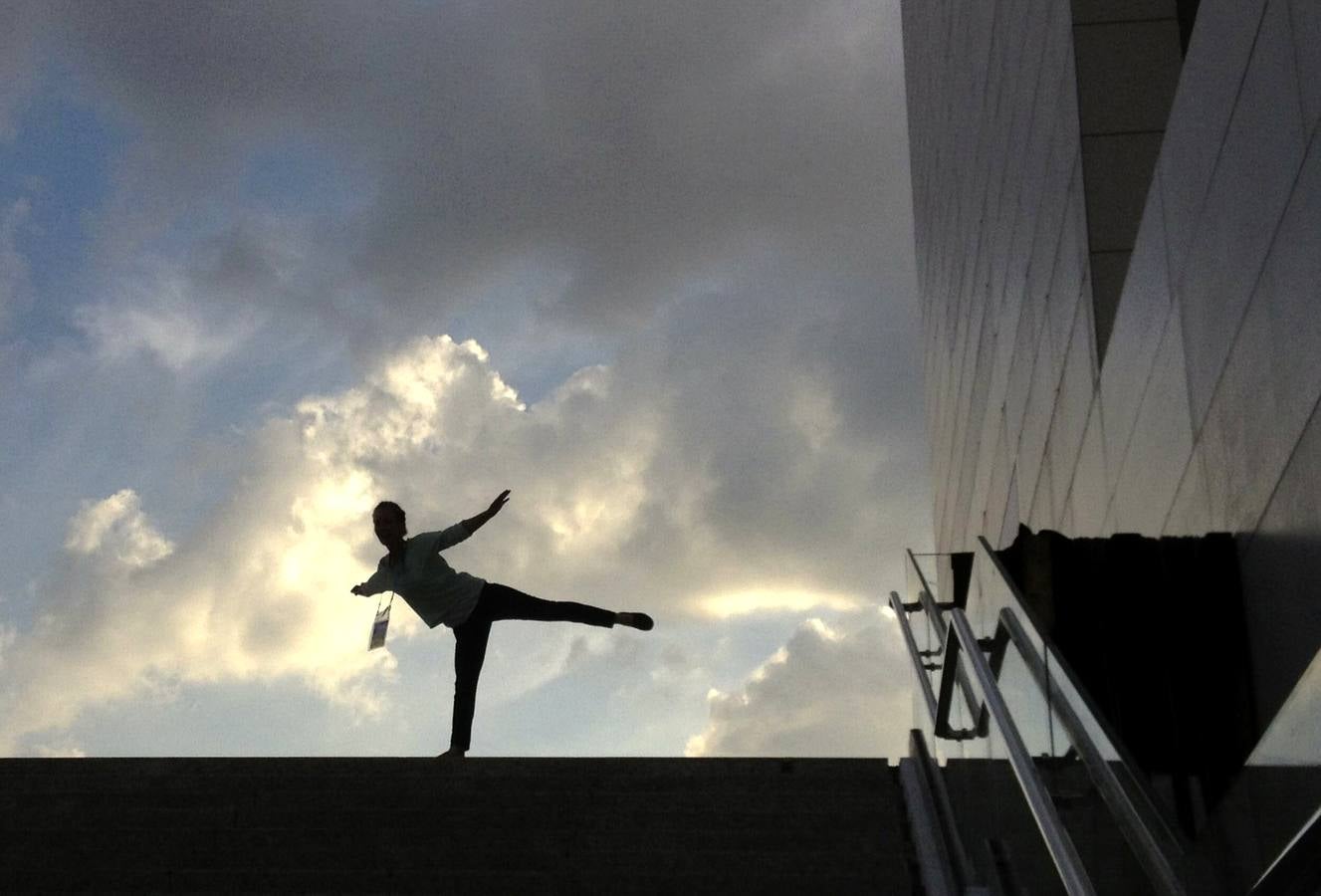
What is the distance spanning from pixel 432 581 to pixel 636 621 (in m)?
1.18

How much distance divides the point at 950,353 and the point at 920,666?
1257cm

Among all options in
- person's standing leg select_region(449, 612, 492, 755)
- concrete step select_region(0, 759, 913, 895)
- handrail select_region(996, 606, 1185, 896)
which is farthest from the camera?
person's standing leg select_region(449, 612, 492, 755)

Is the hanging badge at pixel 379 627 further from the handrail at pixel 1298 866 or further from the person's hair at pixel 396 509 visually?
the handrail at pixel 1298 866

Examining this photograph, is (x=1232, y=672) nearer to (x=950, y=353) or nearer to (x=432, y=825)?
(x=432, y=825)

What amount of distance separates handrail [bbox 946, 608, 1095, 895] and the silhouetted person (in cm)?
359

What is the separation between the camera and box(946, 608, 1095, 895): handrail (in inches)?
163

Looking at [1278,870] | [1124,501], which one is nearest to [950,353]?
[1124,501]

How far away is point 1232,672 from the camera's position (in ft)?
22.2

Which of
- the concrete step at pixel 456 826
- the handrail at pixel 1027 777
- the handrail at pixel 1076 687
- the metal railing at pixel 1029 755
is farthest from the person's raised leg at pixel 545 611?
the handrail at pixel 1076 687

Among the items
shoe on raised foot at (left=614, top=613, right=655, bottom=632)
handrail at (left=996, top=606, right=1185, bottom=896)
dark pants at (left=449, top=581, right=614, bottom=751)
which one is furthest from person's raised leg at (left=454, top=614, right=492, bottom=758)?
handrail at (left=996, top=606, right=1185, bottom=896)

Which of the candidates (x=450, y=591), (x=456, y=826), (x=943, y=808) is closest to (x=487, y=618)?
(x=450, y=591)

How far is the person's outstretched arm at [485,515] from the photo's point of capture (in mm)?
9344

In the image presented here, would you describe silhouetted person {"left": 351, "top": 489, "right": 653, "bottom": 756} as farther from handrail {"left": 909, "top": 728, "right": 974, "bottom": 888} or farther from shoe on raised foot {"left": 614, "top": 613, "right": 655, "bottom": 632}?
handrail {"left": 909, "top": 728, "right": 974, "bottom": 888}

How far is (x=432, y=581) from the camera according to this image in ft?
31.2
